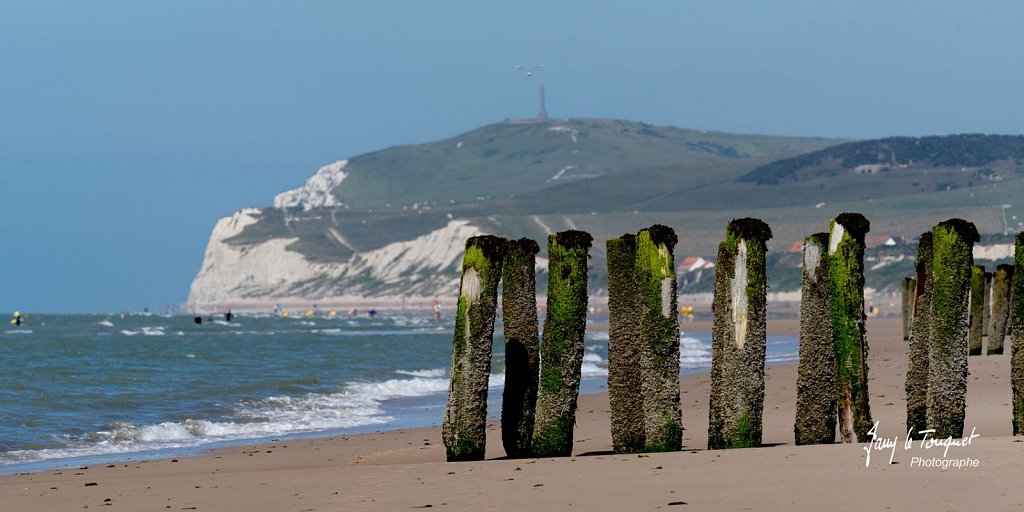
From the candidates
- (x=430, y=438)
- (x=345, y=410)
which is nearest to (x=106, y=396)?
(x=345, y=410)

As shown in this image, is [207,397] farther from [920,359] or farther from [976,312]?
[920,359]

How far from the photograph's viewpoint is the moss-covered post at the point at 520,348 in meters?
16.5

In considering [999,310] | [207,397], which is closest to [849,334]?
[207,397]

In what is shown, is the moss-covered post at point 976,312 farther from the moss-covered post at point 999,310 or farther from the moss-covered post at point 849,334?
the moss-covered post at point 849,334

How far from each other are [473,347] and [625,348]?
1.67m

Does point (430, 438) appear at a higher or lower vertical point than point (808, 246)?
lower

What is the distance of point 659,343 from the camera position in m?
16.2

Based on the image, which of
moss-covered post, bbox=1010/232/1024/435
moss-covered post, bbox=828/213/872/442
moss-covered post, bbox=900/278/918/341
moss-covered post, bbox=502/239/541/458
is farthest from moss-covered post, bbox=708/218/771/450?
moss-covered post, bbox=900/278/918/341

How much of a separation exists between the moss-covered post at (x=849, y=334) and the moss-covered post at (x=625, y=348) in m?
2.13

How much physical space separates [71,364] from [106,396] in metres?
17.9

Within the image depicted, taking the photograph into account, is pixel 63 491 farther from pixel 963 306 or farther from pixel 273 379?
pixel 273 379

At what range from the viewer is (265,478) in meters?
15.3

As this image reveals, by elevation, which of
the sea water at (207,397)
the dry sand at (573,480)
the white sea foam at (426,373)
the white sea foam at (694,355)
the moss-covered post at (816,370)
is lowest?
the white sea foam at (694,355)

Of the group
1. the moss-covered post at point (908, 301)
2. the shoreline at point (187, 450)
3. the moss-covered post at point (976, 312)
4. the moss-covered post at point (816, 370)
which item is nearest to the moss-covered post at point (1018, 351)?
the moss-covered post at point (816, 370)
